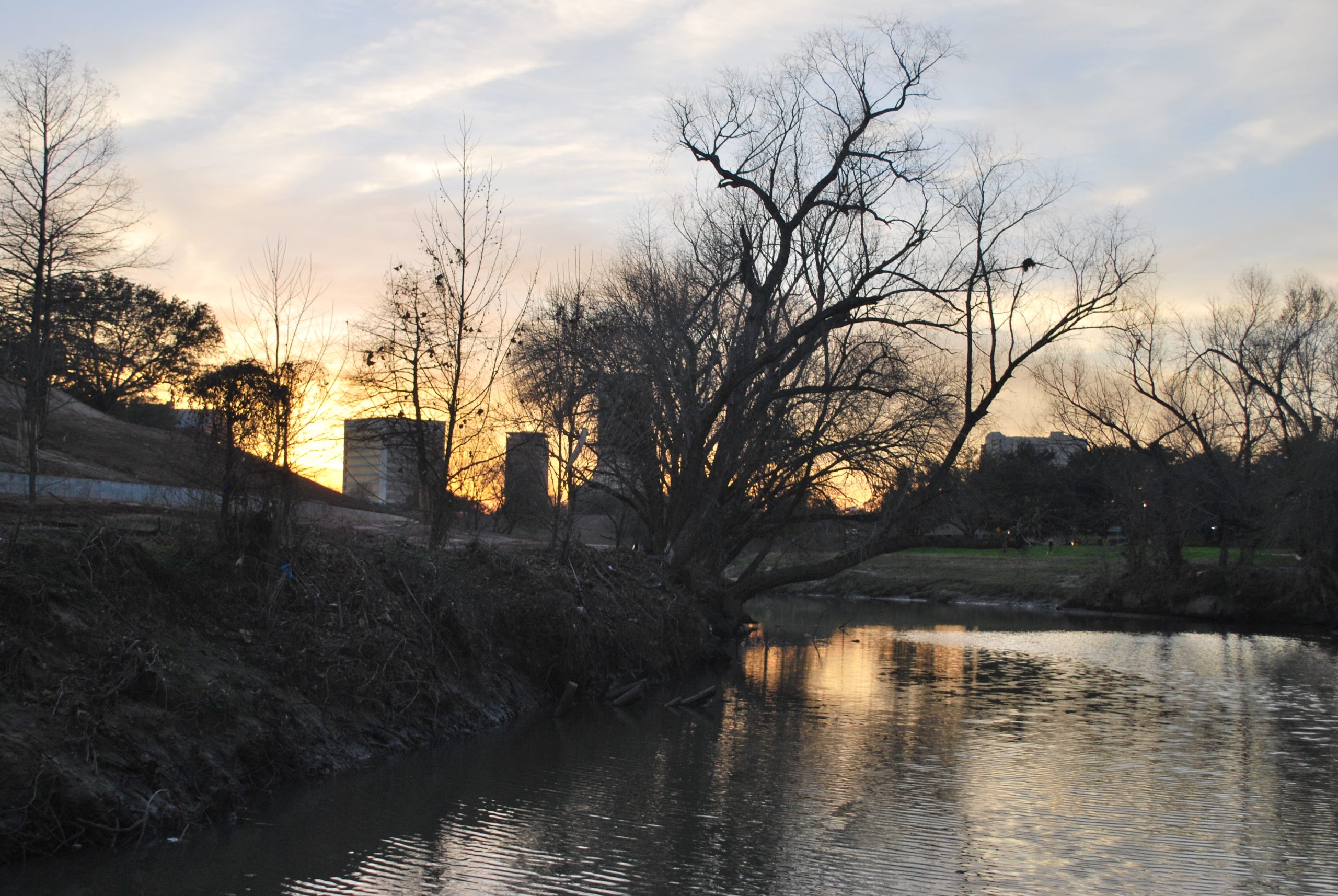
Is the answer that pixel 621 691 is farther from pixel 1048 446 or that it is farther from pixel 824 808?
pixel 1048 446

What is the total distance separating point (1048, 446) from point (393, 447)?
61.9 m

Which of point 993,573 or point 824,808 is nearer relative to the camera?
point 824,808

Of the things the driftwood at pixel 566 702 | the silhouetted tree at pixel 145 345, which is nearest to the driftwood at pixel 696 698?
the driftwood at pixel 566 702

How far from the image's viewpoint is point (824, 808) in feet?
34.6

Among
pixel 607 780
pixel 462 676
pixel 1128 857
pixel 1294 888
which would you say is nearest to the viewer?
pixel 1294 888

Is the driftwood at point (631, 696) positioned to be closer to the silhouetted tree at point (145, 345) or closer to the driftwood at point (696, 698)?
the driftwood at point (696, 698)

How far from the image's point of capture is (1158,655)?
26.5 m

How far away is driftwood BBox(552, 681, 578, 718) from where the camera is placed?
15828mm

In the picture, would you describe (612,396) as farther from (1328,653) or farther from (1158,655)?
(1328,653)

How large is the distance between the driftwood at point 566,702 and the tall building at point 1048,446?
35.8 metres

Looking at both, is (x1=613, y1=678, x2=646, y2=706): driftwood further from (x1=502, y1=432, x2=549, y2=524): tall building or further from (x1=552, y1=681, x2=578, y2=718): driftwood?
(x1=502, y1=432, x2=549, y2=524): tall building

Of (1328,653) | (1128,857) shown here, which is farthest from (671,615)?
(1328,653)

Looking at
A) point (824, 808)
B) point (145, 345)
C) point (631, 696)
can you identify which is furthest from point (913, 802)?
point (145, 345)

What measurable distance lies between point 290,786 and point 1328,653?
1045 inches
